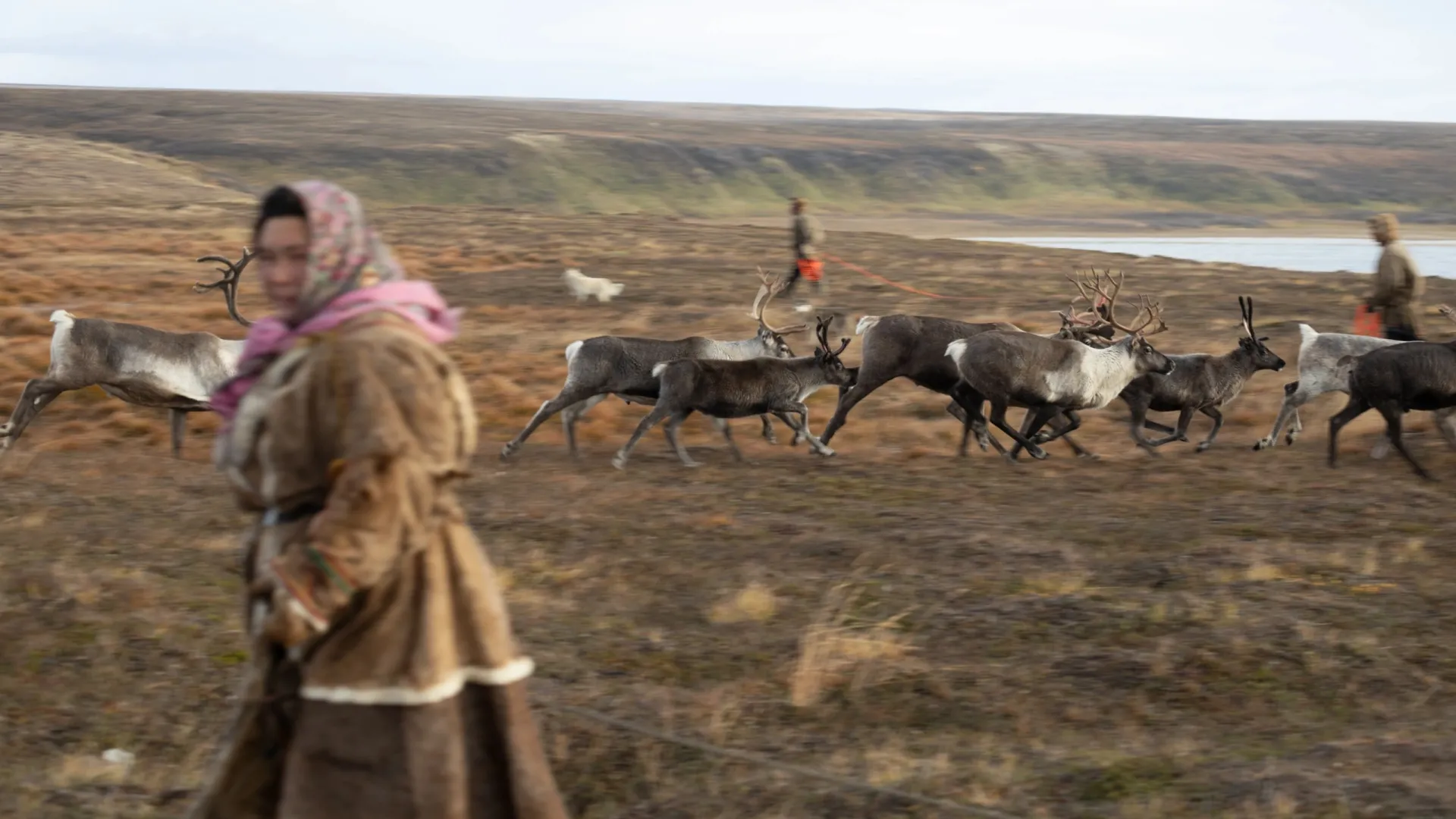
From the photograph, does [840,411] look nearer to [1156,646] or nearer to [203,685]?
[1156,646]

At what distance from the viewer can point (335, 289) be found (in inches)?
125

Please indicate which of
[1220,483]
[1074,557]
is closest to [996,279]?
[1220,483]

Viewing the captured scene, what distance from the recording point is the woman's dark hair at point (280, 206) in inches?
125

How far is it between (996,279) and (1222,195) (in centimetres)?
7241

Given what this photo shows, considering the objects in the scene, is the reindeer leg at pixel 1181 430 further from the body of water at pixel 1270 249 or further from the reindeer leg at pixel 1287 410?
the body of water at pixel 1270 249

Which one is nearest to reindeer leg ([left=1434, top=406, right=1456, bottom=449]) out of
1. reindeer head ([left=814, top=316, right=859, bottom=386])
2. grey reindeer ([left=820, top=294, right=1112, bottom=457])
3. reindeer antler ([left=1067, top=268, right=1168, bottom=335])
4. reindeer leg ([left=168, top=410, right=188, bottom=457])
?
reindeer antler ([left=1067, top=268, right=1168, bottom=335])

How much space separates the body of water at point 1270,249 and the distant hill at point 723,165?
18922 mm

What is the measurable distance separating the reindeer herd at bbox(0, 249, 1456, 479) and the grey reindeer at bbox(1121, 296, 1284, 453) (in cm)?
1

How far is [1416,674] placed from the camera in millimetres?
6988

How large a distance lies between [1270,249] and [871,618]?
57.1 m

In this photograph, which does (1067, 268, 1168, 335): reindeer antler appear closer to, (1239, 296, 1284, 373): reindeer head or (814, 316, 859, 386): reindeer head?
(1239, 296, 1284, 373): reindeer head

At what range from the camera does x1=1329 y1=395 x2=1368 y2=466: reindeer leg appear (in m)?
12.8

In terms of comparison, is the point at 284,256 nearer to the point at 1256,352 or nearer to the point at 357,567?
the point at 357,567

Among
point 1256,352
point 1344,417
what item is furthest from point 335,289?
point 1256,352
